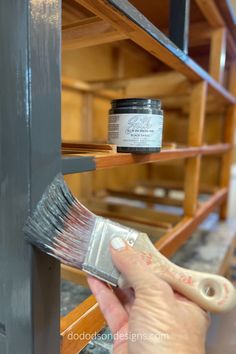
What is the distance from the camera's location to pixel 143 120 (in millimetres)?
492

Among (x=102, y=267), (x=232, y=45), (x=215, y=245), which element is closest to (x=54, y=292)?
(x=102, y=267)

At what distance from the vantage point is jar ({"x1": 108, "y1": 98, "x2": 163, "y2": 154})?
0.49 m

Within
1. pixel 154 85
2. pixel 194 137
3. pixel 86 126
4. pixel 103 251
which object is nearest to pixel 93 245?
pixel 103 251

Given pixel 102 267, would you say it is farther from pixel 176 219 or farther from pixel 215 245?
pixel 215 245

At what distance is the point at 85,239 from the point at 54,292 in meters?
0.11

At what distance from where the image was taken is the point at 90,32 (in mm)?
542

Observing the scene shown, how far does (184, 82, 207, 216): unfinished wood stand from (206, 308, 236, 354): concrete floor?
358 millimetres

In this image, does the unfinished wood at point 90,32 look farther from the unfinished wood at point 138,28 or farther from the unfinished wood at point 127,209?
the unfinished wood at point 127,209

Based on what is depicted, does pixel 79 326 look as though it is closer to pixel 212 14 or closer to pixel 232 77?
pixel 212 14

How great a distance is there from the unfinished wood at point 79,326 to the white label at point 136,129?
0.32m

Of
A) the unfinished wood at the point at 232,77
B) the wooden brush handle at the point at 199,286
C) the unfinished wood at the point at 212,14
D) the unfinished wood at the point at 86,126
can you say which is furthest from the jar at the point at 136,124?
the unfinished wood at the point at 232,77

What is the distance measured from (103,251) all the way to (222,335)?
0.52 m

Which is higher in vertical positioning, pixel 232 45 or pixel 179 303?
pixel 232 45

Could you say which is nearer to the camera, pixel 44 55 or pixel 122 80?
pixel 44 55
